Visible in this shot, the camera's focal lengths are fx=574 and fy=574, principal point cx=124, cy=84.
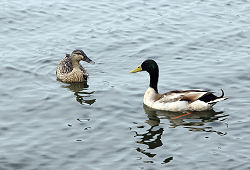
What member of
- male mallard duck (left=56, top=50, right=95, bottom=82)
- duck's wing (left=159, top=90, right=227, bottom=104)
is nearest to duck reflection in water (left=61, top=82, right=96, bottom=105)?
male mallard duck (left=56, top=50, right=95, bottom=82)

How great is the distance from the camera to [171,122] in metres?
15.9

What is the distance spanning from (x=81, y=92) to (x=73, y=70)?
3.78 ft

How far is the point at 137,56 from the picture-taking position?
20.8 meters

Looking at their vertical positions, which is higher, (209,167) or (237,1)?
(237,1)

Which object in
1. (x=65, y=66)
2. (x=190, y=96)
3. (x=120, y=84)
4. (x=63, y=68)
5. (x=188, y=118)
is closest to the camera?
(x=188, y=118)

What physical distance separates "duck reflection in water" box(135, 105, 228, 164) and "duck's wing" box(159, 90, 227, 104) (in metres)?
0.40

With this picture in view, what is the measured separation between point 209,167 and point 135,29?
37.0 feet

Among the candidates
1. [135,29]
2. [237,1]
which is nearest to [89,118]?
[135,29]

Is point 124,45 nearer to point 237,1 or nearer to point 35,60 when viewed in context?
point 35,60

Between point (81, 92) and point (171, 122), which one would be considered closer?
point (171, 122)

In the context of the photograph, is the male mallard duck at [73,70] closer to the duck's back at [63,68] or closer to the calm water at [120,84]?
the duck's back at [63,68]

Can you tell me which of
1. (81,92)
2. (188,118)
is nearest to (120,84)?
(81,92)

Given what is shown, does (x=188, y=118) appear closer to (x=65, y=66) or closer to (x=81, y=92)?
(x=81, y=92)

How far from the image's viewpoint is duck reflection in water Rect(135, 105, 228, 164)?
14578 mm
